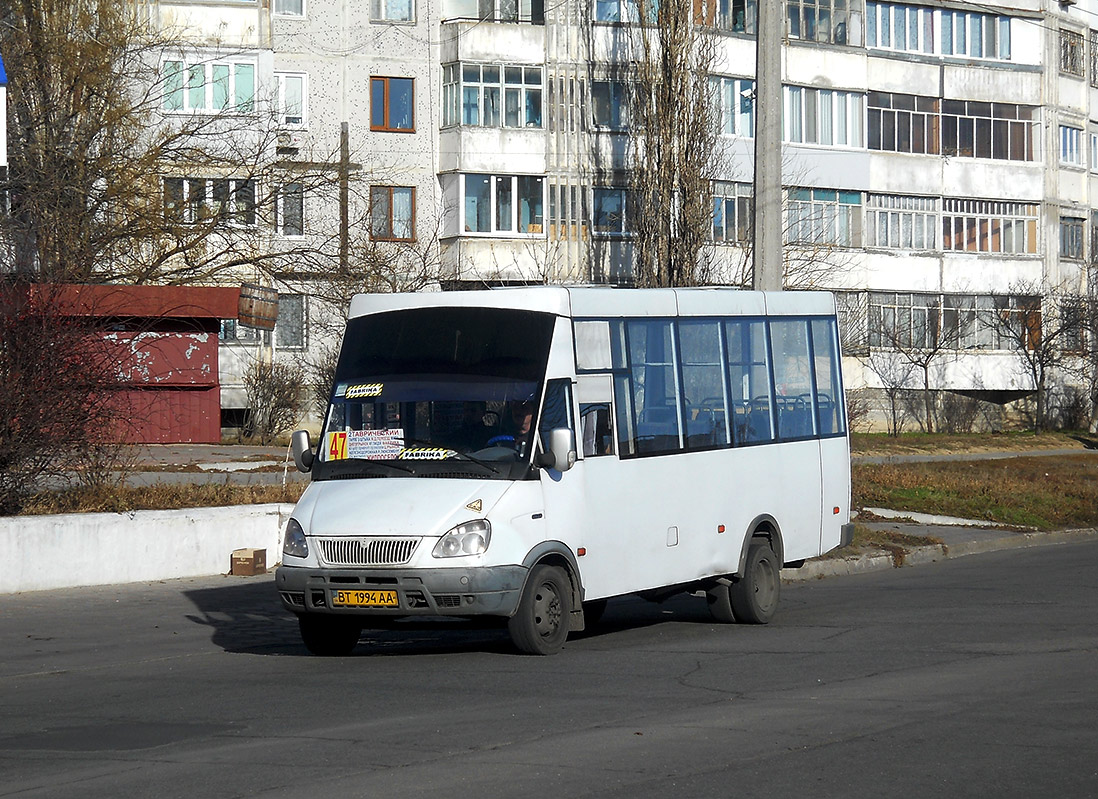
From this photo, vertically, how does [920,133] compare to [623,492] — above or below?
above

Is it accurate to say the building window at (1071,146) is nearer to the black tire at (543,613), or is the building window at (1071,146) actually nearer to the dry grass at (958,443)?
the dry grass at (958,443)

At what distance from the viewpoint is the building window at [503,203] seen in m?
48.5

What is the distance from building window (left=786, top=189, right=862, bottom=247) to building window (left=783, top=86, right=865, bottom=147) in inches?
66.9

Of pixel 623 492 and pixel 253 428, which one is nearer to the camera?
pixel 623 492

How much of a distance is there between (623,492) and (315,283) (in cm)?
2172

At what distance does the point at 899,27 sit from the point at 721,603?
44918mm

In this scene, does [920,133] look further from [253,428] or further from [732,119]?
[253,428]

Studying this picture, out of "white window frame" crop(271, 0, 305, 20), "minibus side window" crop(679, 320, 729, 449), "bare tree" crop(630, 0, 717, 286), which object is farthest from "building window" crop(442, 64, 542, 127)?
"minibus side window" crop(679, 320, 729, 449)

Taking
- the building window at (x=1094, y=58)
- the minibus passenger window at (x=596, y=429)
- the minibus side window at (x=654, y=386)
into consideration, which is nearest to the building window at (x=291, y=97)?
the building window at (x=1094, y=58)

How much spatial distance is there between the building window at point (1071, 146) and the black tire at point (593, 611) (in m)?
49.8

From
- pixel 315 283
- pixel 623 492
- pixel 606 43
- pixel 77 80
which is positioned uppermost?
pixel 606 43

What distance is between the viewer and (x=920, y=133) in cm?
5575

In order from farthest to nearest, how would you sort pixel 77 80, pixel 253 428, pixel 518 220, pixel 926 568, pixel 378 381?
pixel 518 220 → pixel 253 428 → pixel 77 80 → pixel 926 568 → pixel 378 381

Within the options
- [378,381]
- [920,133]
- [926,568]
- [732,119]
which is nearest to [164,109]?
[732,119]
